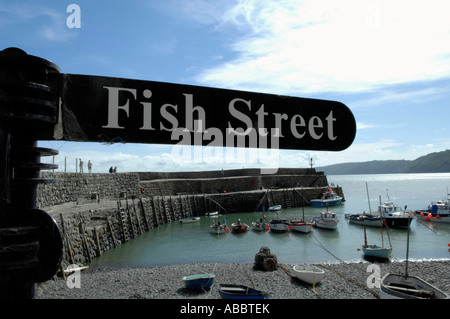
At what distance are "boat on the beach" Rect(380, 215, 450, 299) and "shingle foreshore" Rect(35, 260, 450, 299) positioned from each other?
144cm

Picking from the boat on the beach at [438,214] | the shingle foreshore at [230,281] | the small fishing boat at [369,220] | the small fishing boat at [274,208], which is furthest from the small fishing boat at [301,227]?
the boat on the beach at [438,214]

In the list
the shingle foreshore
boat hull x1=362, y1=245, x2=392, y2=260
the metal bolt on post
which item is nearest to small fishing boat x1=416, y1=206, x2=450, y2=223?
the shingle foreshore

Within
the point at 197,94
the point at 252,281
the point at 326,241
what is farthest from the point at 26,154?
the point at 326,241

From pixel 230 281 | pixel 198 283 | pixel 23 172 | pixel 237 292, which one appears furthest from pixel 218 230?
pixel 23 172

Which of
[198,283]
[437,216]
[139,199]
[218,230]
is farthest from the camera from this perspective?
[437,216]

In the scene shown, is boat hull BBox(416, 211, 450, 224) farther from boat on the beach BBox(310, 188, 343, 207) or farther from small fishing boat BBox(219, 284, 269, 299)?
Result: small fishing boat BBox(219, 284, 269, 299)

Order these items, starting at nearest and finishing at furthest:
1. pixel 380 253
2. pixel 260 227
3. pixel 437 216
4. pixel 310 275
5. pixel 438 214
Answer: pixel 310 275 < pixel 380 253 < pixel 260 227 < pixel 437 216 < pixel 438 214

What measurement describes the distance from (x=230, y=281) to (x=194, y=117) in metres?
16.7

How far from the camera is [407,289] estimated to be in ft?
37.6

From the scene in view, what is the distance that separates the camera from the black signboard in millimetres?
1324

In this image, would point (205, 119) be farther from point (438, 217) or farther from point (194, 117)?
point (438, 217)

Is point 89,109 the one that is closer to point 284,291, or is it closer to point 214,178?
point 284,291

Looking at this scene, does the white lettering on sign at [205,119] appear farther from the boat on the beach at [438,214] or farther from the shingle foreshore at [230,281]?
the boat on the beach at [438,214]

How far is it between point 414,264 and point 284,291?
11.5m
